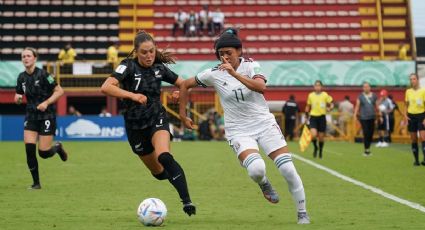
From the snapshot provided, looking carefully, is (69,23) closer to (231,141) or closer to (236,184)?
(236,184)

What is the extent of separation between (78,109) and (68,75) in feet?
17.9

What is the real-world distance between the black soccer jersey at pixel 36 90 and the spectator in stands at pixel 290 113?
23.1 m

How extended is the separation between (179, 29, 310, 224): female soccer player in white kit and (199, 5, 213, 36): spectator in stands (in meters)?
33.7

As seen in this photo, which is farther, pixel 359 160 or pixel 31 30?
pixel 31 30

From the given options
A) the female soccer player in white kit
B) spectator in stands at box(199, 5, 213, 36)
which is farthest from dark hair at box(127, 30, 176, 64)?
spectator in stands at box(199, 5, 213, 36)

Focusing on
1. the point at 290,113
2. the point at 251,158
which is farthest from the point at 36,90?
the point at 290,113

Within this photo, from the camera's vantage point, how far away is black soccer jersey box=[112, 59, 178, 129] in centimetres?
1020

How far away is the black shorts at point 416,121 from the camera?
20422 millimetres

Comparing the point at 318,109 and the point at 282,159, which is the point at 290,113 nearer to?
the point at 318,109

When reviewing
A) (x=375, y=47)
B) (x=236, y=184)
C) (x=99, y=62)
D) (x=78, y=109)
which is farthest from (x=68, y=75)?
(x=236, y=184)

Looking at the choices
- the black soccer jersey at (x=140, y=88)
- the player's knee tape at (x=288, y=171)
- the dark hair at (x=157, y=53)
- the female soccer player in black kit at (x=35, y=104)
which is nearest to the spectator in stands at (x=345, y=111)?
the female soccer player in black kit at (x=35, y=104)

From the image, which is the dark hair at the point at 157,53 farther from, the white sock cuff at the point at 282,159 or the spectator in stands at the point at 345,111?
the spectator in stands at the point at 345,111

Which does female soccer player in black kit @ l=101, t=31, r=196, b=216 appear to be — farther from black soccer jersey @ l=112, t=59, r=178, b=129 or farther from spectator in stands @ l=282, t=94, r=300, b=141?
spectator in stands @ l=282, t=94, r=300, b=141

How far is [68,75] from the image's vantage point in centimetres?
3691
